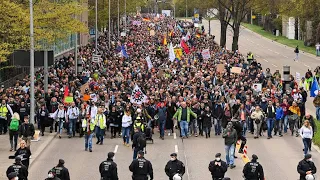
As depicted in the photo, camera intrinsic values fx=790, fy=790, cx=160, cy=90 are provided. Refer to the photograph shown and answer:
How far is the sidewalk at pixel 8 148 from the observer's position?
928 inches

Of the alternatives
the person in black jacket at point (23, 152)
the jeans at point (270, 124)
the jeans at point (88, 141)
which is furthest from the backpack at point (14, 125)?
the jeans at point (270, 124)

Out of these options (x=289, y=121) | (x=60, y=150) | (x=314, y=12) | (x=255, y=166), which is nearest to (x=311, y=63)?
(x=314, y=12)

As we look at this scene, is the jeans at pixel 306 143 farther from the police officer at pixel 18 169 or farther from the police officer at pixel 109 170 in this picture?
the police officer at pixel 18 169

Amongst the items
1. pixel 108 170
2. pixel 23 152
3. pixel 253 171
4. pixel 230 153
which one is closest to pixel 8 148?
pixel 23 152

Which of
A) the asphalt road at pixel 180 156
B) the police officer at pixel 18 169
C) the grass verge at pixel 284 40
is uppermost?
the grass verge at pixel 284 40

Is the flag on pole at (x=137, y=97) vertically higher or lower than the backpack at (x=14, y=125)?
higher

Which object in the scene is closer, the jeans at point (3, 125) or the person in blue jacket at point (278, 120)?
the person in blue jacket at point (278, 120)

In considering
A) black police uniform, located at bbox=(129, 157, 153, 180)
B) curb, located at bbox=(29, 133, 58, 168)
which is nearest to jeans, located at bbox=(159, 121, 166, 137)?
curb, located at bbox=(29, 133, 58, 168)

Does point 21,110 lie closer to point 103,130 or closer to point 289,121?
point 103,130

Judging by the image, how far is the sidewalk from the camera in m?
23.6

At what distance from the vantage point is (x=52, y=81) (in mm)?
38812

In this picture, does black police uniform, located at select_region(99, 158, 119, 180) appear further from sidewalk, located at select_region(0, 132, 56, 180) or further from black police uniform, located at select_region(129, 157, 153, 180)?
sidewalk, located at select_region(0, 132, 56, 180)

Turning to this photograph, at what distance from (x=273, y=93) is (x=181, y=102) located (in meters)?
5.25

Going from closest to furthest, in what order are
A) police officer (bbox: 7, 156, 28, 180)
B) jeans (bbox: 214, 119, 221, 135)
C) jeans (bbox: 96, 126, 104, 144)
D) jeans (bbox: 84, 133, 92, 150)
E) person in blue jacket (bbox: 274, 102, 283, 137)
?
police officer (bbox: 7, 156, 28, 180), jeans (bbox: 84, 133, 92, 150), jeans (bbox: 96, 126, 104, 144), person in blue jacket (bbox: 274, 102, 283, 137), jeans (bbox: 214, 119, 221, 135)
